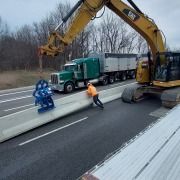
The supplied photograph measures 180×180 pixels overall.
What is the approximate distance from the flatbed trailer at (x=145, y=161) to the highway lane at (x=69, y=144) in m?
1.68

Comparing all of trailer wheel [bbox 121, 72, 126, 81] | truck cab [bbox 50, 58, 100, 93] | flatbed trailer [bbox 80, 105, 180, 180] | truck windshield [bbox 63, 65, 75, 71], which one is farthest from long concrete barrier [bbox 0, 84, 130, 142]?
trailer wheel [bbox 121, 72, 126, 81]

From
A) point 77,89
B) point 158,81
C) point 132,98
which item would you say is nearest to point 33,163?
point 132,98

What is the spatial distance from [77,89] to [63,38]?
8.74 meters

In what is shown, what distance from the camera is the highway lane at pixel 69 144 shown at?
442 centimetres

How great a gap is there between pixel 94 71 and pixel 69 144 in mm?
13156

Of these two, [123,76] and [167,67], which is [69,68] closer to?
[123,76]

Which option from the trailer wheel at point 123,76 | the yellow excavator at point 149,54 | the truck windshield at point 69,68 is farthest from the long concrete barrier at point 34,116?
the trailer wheel at point 123,76

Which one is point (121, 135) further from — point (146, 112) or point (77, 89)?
point (77, 89)

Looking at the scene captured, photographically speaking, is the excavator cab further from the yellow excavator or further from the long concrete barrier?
the long concrete barrier

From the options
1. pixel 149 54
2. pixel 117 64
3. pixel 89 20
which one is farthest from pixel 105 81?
pixel 89 20

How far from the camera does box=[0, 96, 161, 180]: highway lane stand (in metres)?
4.42

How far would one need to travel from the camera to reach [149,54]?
34.9 ft

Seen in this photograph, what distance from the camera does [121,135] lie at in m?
6.12

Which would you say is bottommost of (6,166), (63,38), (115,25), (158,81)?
(6,166)
